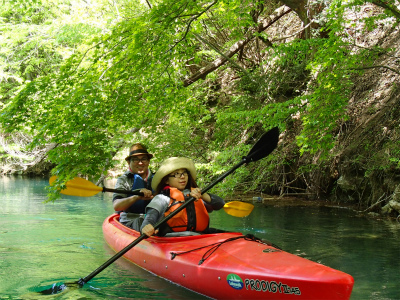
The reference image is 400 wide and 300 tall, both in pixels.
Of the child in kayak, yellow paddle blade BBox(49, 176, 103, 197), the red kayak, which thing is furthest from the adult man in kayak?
the child in kayak

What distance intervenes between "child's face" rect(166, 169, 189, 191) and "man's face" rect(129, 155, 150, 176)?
1.03 meters

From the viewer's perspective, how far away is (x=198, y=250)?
379cm

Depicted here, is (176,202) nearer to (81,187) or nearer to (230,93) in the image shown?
(81,187)

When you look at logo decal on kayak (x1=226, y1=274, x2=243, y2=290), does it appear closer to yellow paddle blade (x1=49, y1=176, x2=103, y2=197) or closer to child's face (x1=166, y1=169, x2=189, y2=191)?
child's face (x1=166, y1=169, x2=189, y2=191)

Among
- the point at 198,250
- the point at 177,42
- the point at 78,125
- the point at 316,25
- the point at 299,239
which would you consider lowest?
the point at 299,239

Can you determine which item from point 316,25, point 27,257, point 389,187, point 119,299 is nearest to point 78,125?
point 27,257

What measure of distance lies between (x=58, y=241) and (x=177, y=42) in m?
3.40

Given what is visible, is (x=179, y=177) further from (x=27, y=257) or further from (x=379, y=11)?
(x=379, y=11)

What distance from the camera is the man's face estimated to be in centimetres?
525

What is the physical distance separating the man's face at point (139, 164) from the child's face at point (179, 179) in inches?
A: 40.7

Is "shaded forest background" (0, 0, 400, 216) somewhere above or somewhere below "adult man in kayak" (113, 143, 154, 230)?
above

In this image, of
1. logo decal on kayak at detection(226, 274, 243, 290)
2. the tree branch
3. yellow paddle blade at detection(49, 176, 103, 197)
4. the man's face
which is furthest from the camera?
the tree branch

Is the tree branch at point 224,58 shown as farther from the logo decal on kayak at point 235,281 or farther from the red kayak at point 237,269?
the logo decal on kayak at point 235,281

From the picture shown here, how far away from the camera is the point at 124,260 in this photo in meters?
5.12
